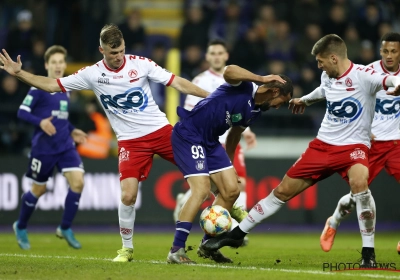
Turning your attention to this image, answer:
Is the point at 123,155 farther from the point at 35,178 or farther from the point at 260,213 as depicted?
the point at 35,178

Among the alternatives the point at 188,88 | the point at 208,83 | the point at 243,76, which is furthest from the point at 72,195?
the point at 243,76

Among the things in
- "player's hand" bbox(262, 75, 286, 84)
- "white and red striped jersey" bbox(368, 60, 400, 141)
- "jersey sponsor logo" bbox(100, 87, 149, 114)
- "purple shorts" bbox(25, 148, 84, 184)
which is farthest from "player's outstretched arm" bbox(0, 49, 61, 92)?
"white and red striped jersey" bbox(368, 60, 400, 141)

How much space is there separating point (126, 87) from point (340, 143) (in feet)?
7.81

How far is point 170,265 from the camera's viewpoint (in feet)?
26.5

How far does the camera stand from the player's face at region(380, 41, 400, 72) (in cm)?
956

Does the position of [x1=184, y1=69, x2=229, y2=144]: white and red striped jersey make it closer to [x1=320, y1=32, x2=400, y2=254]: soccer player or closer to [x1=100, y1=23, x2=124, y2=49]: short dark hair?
[x1=320, y1=32, x2=400, y2=254]: soccer player

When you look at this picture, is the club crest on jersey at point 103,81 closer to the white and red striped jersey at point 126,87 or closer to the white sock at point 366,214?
the white and red striped jersey at point 126,87

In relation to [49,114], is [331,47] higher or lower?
higher

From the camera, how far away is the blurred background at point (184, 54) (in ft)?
51.5

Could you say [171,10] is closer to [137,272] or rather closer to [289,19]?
[289,19]

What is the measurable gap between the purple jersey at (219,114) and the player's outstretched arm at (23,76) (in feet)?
4.80

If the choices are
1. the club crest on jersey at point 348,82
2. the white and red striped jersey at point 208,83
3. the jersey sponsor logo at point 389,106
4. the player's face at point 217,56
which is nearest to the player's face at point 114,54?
the club crest on jersey at point 348,82

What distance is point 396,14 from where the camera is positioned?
19906 millimetres

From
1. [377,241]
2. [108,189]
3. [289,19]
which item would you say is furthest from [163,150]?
[289,19]
